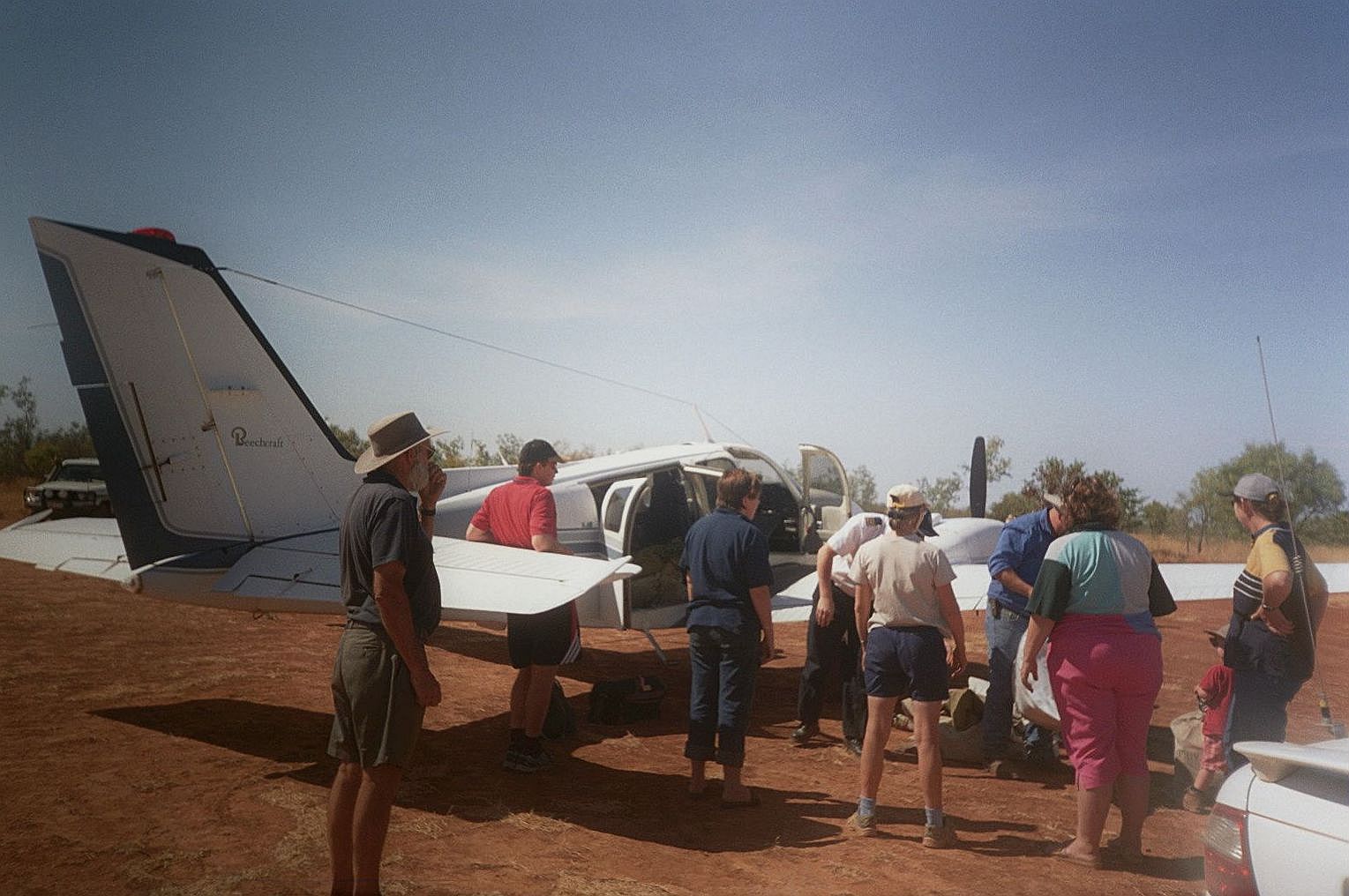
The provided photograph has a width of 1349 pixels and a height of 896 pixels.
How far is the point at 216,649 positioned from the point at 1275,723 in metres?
Answer: 10.2

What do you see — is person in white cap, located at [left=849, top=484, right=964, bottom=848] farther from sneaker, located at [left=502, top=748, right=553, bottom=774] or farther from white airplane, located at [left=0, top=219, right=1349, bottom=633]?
sneaker, located at [left=502, top=748, right=553, bottom=774]

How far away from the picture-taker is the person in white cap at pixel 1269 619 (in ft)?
14.4

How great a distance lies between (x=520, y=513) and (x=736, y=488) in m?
1.74

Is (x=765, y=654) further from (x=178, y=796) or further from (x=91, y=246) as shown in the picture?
(x=91, y=246)

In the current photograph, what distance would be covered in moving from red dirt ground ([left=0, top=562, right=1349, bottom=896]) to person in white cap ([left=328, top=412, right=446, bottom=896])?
0.84 m

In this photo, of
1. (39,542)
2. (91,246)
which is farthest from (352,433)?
(91,246)

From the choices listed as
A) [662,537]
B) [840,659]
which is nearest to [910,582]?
[840,659]

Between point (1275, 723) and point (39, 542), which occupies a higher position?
point (39, 542)

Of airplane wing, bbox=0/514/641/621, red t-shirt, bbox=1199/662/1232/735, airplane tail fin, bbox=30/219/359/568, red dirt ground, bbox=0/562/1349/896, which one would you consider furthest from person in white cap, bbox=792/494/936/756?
airplane tail fin, bbox=30/219/359/568

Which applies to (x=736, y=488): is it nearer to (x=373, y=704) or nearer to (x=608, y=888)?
(x=608, y=888)

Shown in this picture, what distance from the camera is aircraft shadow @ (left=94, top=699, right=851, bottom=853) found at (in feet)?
16.3

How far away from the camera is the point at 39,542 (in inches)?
297

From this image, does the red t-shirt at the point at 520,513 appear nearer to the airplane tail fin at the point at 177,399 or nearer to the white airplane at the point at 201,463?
the white airplane at the point at 201,463

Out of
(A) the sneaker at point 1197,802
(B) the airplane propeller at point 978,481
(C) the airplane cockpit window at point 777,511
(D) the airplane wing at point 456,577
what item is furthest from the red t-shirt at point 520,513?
(B) the airplane propeller at point 978,481
